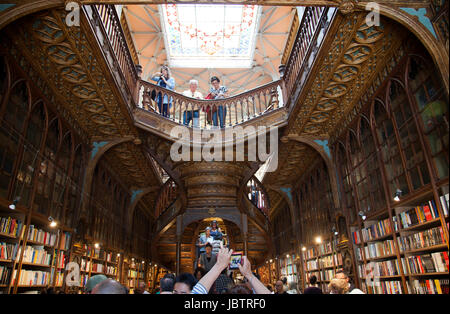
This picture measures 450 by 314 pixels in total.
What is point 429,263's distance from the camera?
12.7ft

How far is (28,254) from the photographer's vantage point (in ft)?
14.7

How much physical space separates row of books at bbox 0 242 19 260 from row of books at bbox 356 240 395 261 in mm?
5436

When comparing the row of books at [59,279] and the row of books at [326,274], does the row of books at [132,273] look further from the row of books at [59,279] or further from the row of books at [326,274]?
the row of books at [326,274]

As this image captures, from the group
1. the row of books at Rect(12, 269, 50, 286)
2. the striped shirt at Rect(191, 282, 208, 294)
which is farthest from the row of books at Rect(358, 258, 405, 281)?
the row of books at Rect(12, 269, 50, 286)

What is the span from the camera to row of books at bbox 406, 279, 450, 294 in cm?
364

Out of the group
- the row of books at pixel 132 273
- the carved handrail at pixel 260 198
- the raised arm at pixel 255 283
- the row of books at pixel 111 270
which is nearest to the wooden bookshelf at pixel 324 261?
the carved handrail at pixel 260 198

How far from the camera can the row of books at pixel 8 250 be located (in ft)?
13.0

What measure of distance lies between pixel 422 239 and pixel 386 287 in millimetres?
1161

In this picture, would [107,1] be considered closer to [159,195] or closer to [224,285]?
[224,285]

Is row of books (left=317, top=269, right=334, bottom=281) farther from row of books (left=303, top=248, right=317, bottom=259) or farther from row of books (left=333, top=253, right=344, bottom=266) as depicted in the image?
row of books (left=303, top=248, right=317, bottom=259)

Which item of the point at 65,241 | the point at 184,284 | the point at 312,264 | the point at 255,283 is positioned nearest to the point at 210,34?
the point at 312,264

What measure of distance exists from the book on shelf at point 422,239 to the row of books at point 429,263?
4.8 inches
